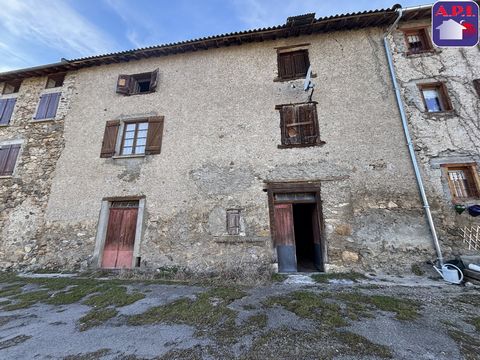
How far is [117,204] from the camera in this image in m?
7.02

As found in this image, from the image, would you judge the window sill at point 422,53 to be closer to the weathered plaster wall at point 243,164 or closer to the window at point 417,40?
the window at point 417,40

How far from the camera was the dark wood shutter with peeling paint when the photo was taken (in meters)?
6.61

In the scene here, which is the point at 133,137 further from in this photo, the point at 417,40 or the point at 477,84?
the point at 477,84

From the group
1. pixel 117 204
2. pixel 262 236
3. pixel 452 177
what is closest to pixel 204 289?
pixel 262 236

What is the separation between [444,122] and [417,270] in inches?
173

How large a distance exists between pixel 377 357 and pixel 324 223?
389cm

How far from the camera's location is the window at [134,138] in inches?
294

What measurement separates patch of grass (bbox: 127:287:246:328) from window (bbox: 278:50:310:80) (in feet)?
23.3

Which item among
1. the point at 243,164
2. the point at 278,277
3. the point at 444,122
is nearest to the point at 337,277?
the point at 278,277

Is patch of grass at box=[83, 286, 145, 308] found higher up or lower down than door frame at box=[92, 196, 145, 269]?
lower down

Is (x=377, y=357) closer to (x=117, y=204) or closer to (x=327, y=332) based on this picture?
(x=327, y=332)

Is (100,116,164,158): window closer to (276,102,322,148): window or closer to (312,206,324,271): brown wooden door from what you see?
(276,102,322,148): window

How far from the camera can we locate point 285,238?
20.2ft

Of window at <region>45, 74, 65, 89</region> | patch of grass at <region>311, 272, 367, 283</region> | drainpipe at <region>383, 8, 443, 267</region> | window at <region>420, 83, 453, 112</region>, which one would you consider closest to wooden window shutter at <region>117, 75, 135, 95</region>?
window at <region>45, 74, 65, 89</region>
